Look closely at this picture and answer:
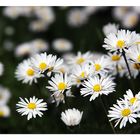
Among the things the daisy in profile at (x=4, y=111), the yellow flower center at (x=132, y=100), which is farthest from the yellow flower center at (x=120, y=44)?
the daisy in profile at (x=4, y=111)

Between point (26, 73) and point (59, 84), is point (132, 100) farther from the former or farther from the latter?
point (26, 73)

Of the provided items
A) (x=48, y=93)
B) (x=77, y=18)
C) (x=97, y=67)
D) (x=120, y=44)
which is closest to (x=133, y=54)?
(x=120, y=44)

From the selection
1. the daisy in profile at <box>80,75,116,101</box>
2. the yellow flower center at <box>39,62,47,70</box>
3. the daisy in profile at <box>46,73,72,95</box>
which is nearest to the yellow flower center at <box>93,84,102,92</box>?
the daisy in profile at <box>80,75,116,101</box>

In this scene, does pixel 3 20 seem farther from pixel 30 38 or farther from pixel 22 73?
pixel 22 73

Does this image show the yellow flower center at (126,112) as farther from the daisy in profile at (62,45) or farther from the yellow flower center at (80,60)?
the daisy in profile at (62,45)

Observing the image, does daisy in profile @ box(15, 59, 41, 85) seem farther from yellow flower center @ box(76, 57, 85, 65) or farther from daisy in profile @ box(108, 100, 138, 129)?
daisy in profile @ box(108, 100, 138, 129)

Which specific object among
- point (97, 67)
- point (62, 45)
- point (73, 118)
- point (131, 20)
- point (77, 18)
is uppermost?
point (77, 18)
